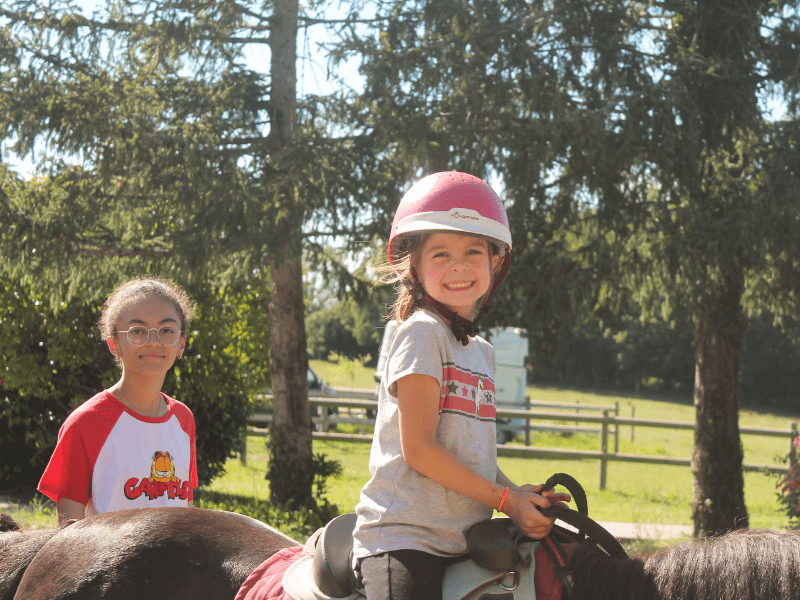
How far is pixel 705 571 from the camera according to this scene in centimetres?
155

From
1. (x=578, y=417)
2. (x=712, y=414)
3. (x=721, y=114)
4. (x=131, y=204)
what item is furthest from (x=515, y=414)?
(x=131, y=204)

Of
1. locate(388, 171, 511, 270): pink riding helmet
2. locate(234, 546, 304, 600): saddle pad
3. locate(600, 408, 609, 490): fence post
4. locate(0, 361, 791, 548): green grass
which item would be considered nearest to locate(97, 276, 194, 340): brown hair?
locate(234, 546, 304, 600): saddle pad

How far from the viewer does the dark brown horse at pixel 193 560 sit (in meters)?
1.56

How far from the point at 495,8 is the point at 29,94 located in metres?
3.95

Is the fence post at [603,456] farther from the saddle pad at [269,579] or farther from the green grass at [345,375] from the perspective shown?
the green grass at [345,375]

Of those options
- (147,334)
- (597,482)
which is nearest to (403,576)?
(147,334)

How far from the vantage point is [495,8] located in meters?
6.20

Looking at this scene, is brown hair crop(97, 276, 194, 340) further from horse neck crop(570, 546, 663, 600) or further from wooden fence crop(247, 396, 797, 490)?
wooden fence crop(247, 396, 797, 490)

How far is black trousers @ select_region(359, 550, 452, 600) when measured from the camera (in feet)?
5.23

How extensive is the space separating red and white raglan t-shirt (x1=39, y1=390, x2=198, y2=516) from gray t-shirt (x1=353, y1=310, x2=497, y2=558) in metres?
1.00

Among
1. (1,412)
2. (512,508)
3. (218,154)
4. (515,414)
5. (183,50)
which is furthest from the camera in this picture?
(515,414)

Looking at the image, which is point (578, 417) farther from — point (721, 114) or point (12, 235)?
point (12, 235)

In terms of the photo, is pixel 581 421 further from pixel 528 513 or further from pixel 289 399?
pixel 528 513

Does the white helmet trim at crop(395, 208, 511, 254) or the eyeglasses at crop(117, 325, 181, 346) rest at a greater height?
the white helmet trim at crop(395, 208, 511, 254)
